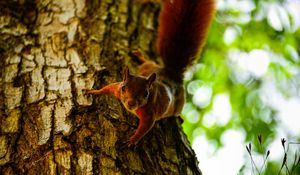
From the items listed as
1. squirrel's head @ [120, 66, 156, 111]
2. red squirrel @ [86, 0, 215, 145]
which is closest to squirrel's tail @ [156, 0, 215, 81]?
red squirrel @ [86, 0, 215, 145]

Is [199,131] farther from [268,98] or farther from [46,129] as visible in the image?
[46,129]

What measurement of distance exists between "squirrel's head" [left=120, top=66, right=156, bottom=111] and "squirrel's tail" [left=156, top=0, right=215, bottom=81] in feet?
1.60

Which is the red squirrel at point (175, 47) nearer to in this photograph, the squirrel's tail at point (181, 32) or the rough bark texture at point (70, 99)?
the squirrel's tail at point (181, 32)

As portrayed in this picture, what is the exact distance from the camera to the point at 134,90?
6.22 ft

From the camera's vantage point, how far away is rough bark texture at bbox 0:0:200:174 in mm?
1505

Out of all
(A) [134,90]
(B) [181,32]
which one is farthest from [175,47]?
(A) [134,90]

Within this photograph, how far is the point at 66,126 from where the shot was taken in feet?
5.26

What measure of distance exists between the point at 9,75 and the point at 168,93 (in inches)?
33.3

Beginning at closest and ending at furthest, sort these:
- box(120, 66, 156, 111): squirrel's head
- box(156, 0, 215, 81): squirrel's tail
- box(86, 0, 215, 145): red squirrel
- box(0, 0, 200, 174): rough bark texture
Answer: box(0, 0, 200, 174): rough bark texture → box(120, 66, 156, 111): squirrel's head → box(86, 0, 215, 145): red squirrel → box(156, 0, 215, 81): squirrel's tail

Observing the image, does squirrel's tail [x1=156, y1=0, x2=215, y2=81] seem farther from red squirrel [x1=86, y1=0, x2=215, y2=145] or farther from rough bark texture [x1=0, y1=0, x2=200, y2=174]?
rough bark texture [x1=0, y1=0, x2=200, y2=174]

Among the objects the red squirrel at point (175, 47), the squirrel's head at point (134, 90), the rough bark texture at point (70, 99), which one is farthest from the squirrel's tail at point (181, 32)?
the squirrel's head at point (134, 90)

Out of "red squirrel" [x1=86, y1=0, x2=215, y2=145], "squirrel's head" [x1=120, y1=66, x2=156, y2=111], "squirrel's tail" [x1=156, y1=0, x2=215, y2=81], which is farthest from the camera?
"squirrel's tail" [x1=156, y1=0, x2=215, y2=81]

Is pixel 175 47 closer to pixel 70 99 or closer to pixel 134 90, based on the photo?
pixel 134 90

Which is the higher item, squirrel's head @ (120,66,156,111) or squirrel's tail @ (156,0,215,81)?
squirrel's tail @ (156,0,215,81)
